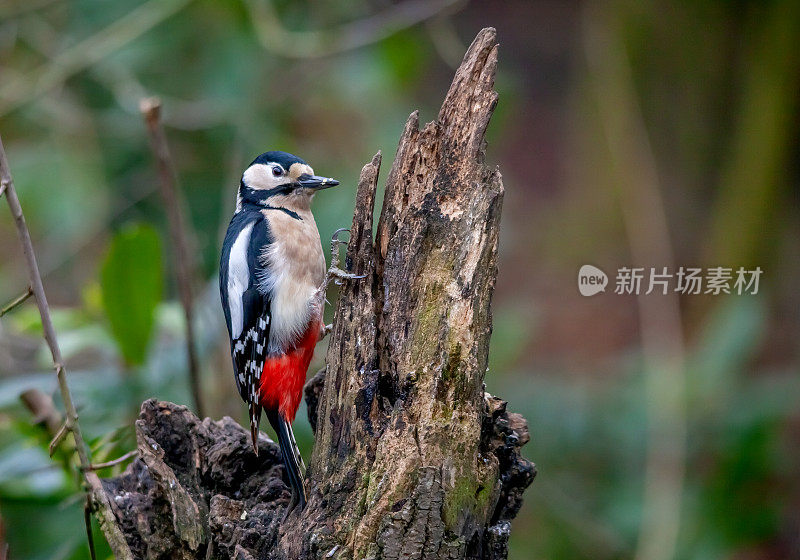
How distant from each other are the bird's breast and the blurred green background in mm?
439

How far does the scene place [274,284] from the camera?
9.37 ft

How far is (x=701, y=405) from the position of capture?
14.2 ft

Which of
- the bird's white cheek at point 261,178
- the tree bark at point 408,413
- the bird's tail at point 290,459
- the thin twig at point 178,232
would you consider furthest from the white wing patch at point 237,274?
the tree bark at point 408,413

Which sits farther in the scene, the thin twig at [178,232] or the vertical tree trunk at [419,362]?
the thin twig at [178,232]

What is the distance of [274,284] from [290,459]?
0.83 m

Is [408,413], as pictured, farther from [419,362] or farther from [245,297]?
[245,297]

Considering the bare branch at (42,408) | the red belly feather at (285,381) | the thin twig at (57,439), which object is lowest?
the thin twig at (57,439)

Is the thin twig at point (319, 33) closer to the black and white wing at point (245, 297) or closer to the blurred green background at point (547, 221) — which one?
the blurred green background at point (547, 221)

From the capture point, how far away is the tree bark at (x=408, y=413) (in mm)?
1821

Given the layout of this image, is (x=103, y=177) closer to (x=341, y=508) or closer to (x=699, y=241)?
(x=341, y=508)

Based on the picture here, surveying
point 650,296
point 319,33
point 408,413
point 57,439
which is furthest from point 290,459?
point 319,33

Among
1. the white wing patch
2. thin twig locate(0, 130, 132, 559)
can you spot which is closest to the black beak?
the white wing patch

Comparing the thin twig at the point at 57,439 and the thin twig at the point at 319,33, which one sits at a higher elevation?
the thin twig at the point at 319,33

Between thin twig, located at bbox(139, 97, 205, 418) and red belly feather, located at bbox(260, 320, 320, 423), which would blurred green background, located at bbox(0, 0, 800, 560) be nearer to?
thin twig, located at bbox(139, 97, 205, 418)
